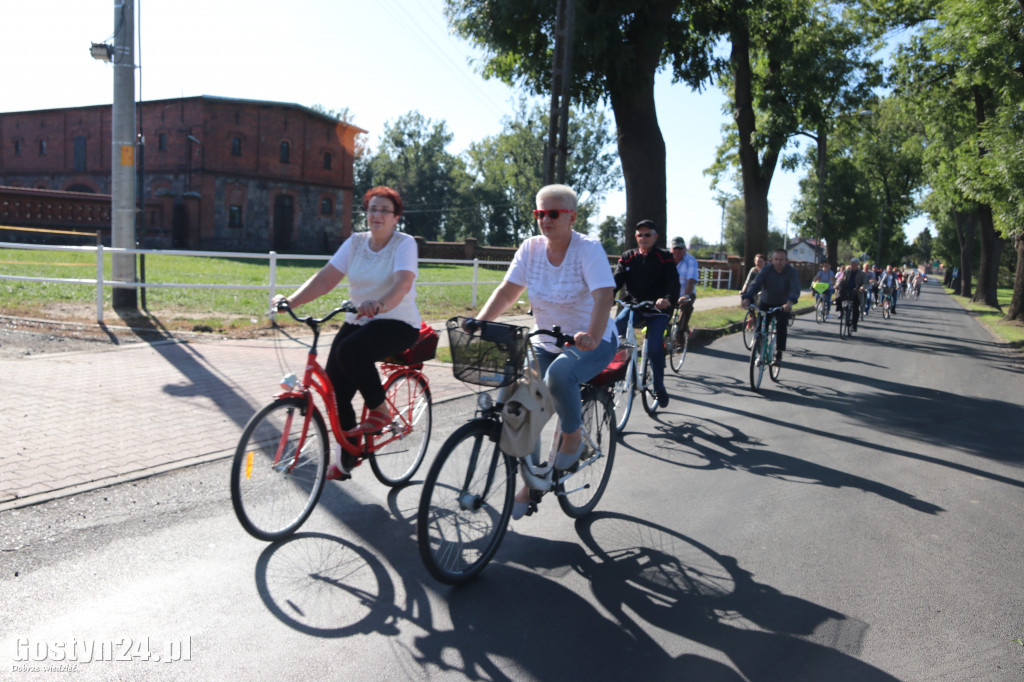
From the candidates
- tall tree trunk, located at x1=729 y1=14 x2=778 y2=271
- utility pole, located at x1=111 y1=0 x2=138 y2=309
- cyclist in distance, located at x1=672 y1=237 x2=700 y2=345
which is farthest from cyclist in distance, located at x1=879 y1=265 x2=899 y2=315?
utility pole, located at x1=111 y1=0 x2=138 y2=309

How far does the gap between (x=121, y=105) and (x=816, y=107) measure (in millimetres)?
22942

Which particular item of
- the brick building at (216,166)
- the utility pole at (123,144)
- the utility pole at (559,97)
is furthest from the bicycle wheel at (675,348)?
the brick building at (216,166)

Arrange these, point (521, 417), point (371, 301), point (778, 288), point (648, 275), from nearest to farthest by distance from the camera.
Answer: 1. point (521, 417)
2. point (371, 301)
3. point (648, 275)
4. point (778, 288)

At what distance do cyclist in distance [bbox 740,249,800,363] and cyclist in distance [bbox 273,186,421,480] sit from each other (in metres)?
6.65

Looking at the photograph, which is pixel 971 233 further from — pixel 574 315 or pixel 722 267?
pixel 574 315

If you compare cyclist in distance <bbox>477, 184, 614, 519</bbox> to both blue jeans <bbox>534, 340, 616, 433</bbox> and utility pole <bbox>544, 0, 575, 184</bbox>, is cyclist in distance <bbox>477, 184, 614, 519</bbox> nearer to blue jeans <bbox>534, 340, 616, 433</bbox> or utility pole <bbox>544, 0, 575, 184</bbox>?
blue jeans <bbox>534, 340, 616, 433</bbox>

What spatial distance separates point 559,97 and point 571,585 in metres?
10.7

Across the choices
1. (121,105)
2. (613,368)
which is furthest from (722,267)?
(613,368)

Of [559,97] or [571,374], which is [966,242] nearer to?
[559,97]

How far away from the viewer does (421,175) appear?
88750mm

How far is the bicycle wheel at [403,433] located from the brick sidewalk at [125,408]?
1.38m

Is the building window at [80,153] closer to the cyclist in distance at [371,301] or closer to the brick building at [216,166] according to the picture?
the brick building at [216,166]

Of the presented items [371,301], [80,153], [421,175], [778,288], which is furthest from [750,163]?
[421,175]

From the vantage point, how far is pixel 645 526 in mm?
4742
